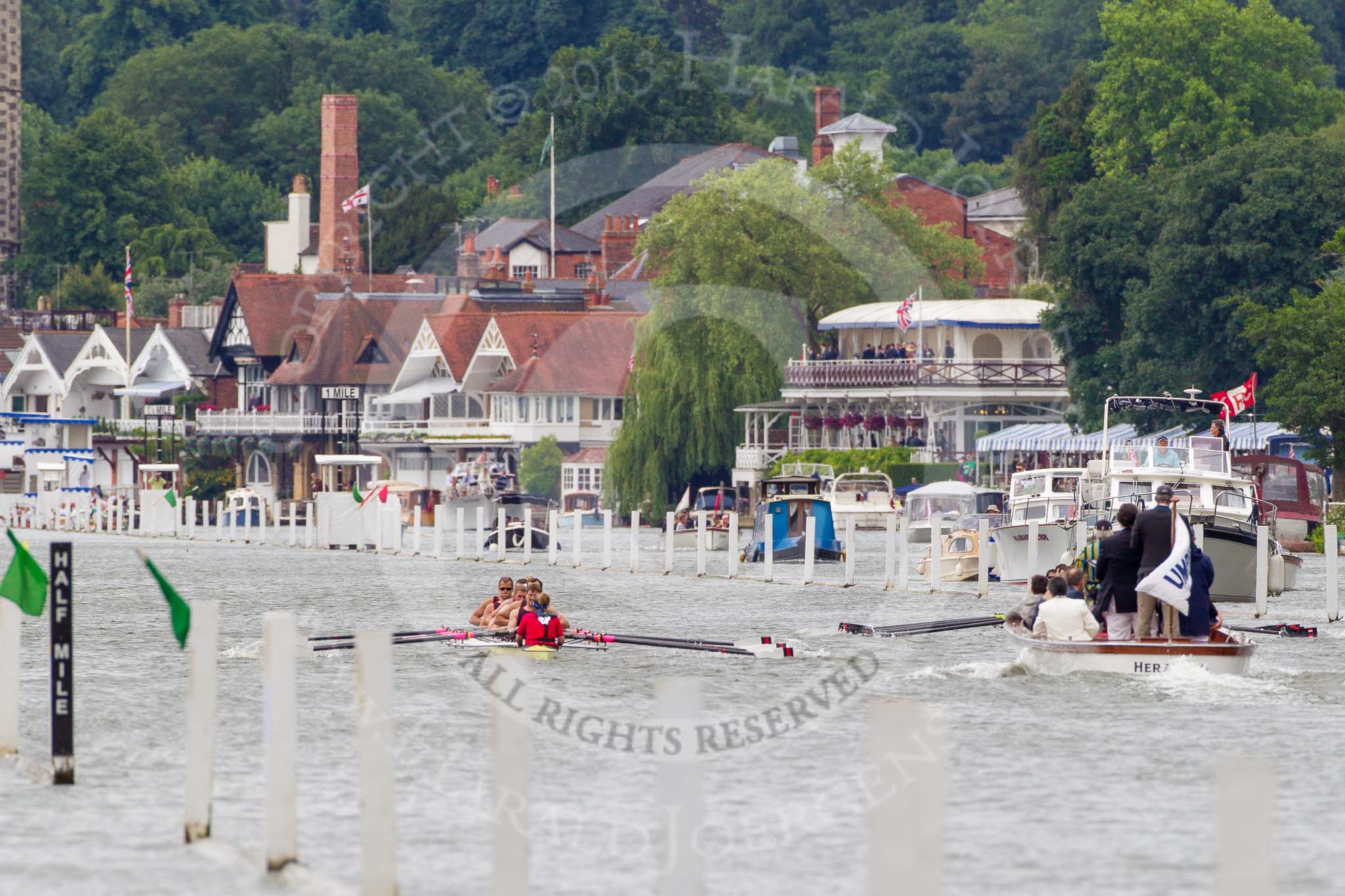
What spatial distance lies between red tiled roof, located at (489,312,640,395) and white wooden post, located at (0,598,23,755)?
93359mm

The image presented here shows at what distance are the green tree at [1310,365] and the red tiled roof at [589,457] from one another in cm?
4418

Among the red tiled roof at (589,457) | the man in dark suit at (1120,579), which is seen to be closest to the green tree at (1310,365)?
the man in dark suit at (1120,579)

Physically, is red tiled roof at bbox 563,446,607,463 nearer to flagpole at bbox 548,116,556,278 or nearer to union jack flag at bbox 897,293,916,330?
flagpole at bbox 548,116,556,278

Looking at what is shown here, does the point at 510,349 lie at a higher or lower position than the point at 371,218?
lower

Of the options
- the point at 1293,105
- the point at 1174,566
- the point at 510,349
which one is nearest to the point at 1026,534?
the point at 1174,566

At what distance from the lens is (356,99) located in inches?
5773

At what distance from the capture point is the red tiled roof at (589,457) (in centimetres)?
11394

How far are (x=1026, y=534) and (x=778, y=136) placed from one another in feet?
298

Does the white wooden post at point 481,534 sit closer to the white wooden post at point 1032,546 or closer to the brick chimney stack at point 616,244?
the white wooden post at point 1032,546

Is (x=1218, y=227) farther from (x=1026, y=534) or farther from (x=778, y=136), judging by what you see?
(x=778, y=136)

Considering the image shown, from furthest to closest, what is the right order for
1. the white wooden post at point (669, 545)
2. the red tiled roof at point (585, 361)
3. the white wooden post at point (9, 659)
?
the red tiled roof at point (585, 361) → the white wooden post at point (669, 545) → the white wooden post at point (9, 659)

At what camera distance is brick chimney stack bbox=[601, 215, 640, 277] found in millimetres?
132375

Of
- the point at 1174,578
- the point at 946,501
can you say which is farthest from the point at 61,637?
the point at 946,501

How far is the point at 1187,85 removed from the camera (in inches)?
3984
